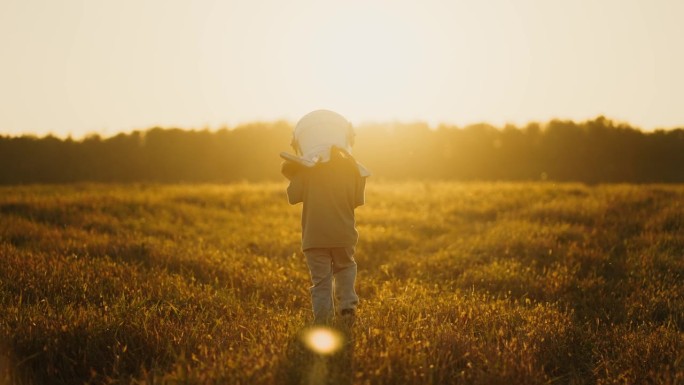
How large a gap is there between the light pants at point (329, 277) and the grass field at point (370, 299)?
9.0 inches

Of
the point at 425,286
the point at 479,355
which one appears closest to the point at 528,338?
the point at 479,355

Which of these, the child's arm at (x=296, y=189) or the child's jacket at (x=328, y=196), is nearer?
the child's jacket at (x=328, y=196)

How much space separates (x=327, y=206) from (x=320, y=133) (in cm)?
69

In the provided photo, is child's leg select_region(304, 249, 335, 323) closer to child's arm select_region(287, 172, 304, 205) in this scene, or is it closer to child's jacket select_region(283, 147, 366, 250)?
child's jacket select_region(283, 147, 366, 250)

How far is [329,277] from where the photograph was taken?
4566mm

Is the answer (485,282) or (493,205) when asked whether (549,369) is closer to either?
(485,282)

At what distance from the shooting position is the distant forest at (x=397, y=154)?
27.3 meters

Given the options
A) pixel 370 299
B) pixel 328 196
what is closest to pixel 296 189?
pixel 328 196

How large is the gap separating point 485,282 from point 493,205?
779 centimetres

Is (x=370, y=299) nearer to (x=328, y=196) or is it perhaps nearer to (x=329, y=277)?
(x=329, y=277)

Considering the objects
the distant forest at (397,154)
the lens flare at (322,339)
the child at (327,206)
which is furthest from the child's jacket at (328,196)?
the distant forest at (397,154)

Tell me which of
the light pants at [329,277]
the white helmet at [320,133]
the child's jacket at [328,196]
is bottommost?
the light pants at [329,277]

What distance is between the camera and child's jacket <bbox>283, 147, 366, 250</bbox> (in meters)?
4.46

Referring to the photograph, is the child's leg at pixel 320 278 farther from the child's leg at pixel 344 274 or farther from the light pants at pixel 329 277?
the child's leg at pixel 344 274
